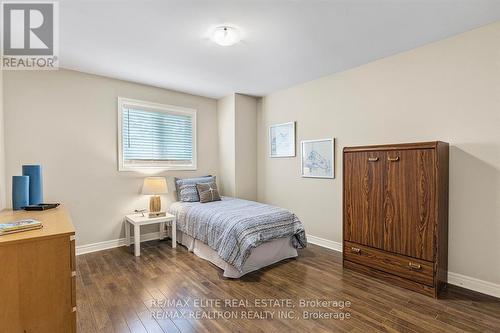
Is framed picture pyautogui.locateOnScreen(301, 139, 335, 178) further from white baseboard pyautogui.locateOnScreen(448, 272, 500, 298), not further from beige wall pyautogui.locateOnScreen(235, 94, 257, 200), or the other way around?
white baseboard pyautogui.locateOnScreen(448, 272, 500, 298)

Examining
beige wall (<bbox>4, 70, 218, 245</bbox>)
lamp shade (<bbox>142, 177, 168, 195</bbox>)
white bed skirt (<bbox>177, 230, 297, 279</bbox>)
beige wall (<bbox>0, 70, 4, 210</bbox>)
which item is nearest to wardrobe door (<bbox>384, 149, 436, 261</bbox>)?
white bed skirt (<bbox>177, 230, 297, 279</bbox>)

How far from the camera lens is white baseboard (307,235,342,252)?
3512 mm

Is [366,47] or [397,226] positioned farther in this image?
[366,47]

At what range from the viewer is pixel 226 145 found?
4668 mm

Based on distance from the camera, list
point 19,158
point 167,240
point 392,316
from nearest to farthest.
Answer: point 392,316 < point 19,158 < point 167,240

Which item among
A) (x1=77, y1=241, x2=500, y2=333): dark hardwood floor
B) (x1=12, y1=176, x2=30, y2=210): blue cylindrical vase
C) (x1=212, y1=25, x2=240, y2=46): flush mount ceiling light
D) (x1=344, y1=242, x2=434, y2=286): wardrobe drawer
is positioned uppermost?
(x1=212, y1=25, x2=240, y2=46): flush mount ceiling light

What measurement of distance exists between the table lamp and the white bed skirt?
2.28 ft

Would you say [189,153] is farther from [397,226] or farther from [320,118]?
[397,226]

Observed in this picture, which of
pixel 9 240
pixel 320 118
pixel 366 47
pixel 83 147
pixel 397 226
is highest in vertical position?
pixel 366 47

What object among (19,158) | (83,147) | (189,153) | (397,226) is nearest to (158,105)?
(189,153)

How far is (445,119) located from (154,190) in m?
3.68

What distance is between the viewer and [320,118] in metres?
3.73

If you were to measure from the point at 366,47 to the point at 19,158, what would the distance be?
13.9 ft

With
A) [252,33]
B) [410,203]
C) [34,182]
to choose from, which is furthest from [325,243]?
[34,182]
